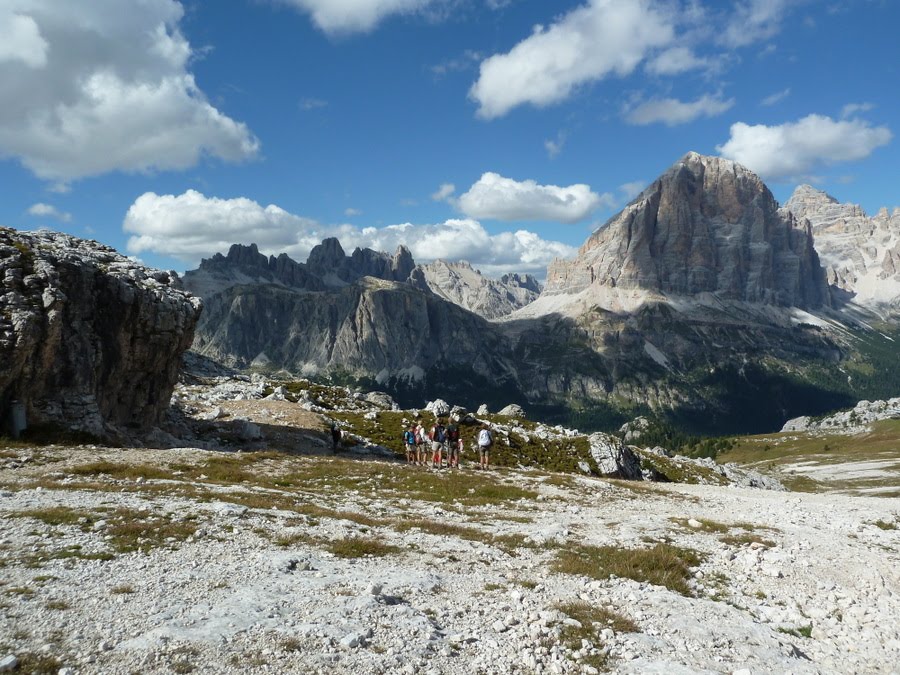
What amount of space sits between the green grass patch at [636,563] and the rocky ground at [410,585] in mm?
75

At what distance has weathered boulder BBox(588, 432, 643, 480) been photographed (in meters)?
78.5

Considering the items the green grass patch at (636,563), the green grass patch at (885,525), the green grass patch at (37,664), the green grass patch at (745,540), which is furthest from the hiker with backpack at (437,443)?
the green grass patch at (37,664)

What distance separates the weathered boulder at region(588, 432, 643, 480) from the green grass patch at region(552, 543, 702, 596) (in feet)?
→ 202

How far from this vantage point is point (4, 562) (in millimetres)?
13148

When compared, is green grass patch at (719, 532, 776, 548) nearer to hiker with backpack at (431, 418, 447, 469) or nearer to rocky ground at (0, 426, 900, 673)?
rocky ground at (0, 426, 900, 673)

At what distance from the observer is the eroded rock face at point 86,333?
34281 mm

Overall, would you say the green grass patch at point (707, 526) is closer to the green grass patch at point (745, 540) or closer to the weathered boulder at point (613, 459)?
the green grass patch at point (745, 540)

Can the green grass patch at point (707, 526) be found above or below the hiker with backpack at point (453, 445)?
below

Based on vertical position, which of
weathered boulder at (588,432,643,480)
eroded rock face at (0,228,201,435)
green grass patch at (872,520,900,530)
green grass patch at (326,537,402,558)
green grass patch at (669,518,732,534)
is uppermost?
eroded rock face at (0,228,201,435)

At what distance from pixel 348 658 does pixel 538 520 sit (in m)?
15.4

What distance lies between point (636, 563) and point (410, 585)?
23.7 ft

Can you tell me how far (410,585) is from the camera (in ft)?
45.5

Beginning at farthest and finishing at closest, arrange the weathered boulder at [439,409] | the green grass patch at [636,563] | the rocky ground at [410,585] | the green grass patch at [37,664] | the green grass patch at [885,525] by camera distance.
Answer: the weathered boulder at [439,409] < the green grass patch at [885,525] < the green grass patch at [636,563] < the rocky ground at [410,585] < the green grass patch at [37,664]

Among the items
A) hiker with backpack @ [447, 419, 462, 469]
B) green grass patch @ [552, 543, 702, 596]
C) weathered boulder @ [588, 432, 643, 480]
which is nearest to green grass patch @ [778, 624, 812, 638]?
green grass patch @ [552, 543, 702, 596]
